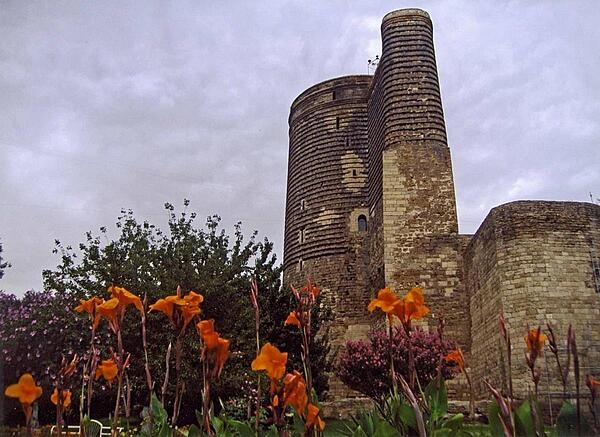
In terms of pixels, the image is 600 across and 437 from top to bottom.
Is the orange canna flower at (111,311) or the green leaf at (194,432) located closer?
the orange canna flower at (111,311)

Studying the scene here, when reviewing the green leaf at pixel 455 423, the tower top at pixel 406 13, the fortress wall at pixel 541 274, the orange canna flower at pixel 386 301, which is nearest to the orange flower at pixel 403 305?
the orange canna flower at pixel 386 301

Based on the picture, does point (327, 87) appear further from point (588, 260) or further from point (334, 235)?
point (588, 260)

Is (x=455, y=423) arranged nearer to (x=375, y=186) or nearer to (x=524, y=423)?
(x=524, y=423)

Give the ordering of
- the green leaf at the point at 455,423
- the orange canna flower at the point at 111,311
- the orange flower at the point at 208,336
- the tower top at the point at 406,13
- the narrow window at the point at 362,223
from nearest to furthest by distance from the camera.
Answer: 1. the orange flower at the point at 208,336
2. the orange canna flower at the point at 111,311
3. the green leaf at the point at 455,423
4. the tower top at the point at 406,13
5. the narrow window at the point at 362,223

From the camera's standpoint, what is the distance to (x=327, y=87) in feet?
88.2

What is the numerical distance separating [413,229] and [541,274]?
4.84m

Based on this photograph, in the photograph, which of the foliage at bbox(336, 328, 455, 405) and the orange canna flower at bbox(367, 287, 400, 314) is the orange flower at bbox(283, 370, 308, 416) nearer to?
the orange canna flower at bbox(367, 287, 400, 314)

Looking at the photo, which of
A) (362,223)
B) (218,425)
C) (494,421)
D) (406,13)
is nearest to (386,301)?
(494,421)

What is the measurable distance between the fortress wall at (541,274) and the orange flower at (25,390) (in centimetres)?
1402

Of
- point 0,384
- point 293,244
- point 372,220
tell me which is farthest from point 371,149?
point 0,384

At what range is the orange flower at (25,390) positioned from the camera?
1.57m

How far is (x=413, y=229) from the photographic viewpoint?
19312 mm

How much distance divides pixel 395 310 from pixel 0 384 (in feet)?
6.93

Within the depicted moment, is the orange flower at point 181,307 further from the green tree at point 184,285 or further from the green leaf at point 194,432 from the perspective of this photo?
the green tree at point 184,285
